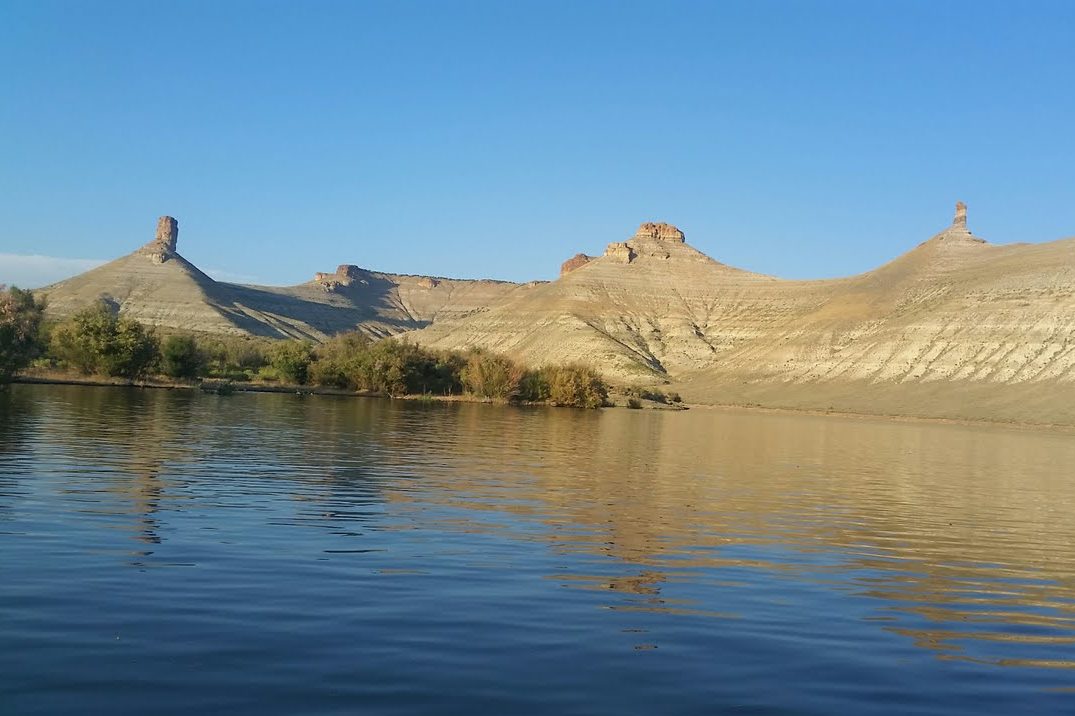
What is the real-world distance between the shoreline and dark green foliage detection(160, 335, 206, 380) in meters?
1.96

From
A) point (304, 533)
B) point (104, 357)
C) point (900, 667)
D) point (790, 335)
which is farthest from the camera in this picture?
point (790, 335)

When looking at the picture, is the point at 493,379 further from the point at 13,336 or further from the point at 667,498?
the point at 667,498

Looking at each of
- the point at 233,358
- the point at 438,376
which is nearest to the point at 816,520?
the point at 438,376

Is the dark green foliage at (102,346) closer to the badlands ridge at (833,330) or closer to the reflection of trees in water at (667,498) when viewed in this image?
the reflection of trees in water at (667,498)

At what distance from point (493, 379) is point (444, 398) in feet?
19.6

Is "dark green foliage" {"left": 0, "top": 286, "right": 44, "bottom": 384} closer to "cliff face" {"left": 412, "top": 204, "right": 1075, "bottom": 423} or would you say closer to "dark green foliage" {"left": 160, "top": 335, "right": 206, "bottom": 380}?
"dark green foliage" {"left": 160, "top": 335, "right": 206, "bottom": 380}

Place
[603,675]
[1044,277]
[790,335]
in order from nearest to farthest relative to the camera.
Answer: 1. [603,675]
2. [1044,277]
3. [790,335]

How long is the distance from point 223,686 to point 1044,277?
144 meters

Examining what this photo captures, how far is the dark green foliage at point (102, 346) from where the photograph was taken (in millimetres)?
83312

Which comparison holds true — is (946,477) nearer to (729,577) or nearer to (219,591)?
(729,577)

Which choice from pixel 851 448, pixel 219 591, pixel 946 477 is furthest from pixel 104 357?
pixel 219 591

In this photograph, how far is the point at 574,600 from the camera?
13258mm

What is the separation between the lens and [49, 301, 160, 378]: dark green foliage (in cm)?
8331

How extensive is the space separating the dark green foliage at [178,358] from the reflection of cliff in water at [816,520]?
52.9 meters
